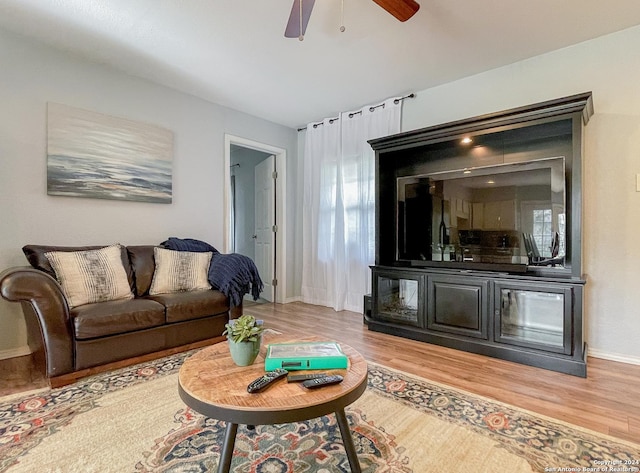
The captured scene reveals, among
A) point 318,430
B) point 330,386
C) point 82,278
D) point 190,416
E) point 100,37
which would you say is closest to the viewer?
point 330,386

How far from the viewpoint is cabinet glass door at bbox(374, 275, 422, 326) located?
3023mm

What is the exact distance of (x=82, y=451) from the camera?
4.55 feet

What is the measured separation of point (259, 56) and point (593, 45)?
2.69m

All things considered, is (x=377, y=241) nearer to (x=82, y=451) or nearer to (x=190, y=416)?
(x=190, y=416)

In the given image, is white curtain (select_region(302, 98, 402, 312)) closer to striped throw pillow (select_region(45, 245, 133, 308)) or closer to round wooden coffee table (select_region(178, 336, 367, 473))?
striped throw pillow (select_region(45, 245, 133, 308))

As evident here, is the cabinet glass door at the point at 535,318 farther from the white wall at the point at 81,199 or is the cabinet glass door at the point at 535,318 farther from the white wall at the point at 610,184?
the white wall at the point at 81,199

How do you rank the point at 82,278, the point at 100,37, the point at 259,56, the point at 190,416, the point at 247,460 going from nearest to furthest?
the point at 247,460 → the point at 190,416 → the point at 82,278 → the point at 100,37 → the point at 259,56

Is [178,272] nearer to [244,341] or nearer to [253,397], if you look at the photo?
[244,341]

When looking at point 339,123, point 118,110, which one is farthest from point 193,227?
point 339,123

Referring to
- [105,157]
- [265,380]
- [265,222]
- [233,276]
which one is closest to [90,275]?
[233,276]

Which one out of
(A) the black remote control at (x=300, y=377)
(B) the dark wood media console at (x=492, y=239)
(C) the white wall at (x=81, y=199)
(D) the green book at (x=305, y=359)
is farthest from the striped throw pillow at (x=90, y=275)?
(B) the dark wood media console at (x=492, y=239)

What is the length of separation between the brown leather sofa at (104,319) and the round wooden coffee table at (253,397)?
1.19m

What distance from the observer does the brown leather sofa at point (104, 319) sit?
196 cm

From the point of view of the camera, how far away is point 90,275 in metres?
2.41
